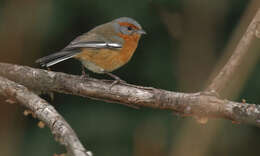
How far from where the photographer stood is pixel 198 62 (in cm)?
607

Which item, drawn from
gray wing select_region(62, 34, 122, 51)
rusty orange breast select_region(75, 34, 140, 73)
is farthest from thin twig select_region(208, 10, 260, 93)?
gray wing select_region(62, 34, 122, 51)

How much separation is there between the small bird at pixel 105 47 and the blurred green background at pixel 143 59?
29 cm

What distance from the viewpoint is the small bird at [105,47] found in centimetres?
509

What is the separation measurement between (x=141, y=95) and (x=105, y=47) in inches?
55.3

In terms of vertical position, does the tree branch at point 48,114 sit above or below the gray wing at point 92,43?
below

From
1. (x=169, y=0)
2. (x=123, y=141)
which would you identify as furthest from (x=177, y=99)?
(x=169, y=0)

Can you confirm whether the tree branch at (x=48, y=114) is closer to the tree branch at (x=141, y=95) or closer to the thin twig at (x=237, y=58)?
the tree branch at (x=141, y=95)

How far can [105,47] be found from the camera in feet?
17.7

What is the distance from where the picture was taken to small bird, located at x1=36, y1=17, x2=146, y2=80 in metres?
5.09

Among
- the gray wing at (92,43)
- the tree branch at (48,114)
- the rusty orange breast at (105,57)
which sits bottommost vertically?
the tree branch at (48,114)

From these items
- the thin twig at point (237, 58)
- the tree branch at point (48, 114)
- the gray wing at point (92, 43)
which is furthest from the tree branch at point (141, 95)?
the gray wing at point (92, 43)

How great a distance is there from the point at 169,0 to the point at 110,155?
245 centimetres

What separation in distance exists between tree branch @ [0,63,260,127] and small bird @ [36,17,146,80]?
0.33 meters

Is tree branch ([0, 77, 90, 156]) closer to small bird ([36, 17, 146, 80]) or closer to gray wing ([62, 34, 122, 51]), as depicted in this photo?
small bird ([36, 17, 146, 80])
